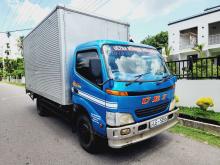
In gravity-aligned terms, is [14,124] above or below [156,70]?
below

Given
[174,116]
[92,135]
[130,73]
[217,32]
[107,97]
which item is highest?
[217,32]

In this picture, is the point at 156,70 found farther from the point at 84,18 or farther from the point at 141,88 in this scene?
the point at 84,18

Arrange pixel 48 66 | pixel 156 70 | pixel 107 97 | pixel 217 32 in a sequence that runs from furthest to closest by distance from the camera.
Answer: pixel 217 32
pixel 48 66
pixel 156 70
pixel 107 97

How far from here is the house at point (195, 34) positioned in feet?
55.9

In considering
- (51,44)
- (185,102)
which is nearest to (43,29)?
(51,44)

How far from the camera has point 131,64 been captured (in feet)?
11.3

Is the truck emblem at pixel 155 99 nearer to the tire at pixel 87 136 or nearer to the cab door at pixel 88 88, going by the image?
the cab door at pixel 88 88

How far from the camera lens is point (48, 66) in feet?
16.8

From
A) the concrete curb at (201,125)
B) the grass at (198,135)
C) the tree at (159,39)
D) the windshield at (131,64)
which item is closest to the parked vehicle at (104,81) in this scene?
the windshield at (131,64)

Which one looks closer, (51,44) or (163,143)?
(163,143)

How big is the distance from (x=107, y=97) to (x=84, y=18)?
2.42 meters

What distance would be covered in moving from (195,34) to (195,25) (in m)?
1.60

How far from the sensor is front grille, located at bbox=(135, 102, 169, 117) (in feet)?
10.5

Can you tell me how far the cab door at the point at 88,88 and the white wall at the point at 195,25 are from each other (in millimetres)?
17107
